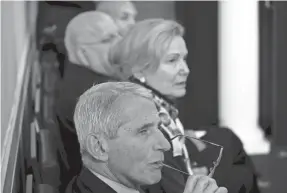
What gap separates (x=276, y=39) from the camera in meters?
Result: 1.83

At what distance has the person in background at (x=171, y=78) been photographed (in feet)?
3.67

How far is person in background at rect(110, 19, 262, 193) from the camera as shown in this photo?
112 centimetres

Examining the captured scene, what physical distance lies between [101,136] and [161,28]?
1.22 ft

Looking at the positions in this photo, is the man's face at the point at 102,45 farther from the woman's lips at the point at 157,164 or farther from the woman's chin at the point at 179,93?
the woman's lips at the point at 157,164

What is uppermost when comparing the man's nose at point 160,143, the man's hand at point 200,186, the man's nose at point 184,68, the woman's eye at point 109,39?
the woman's eye at point 109,39

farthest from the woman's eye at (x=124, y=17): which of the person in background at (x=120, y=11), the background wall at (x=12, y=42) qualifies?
the background wall at (x=12, y=42)

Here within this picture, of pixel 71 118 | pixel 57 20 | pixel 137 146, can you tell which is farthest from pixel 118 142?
pixel 57 20

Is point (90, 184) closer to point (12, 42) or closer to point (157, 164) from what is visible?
point (157, 164)

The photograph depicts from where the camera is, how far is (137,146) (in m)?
0.88

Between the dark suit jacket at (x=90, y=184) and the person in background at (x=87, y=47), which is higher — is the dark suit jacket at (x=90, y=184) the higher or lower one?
the lower one

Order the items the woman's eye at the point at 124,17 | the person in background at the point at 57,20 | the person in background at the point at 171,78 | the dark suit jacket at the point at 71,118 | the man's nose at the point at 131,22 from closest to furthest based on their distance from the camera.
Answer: the dark suit jacket at the point at 71,118
the person in background at the point at 171,78
the man's nose at the point at 131,22
the woman's eye at the point at 124,17
the person in background at the point at 57,20

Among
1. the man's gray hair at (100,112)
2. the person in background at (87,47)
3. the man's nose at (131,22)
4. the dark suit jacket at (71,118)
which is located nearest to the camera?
the man's gray hair at (100,112)

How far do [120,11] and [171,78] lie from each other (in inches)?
19.6

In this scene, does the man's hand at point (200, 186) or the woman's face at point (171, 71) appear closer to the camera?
the man's hand at point (200, 186)
